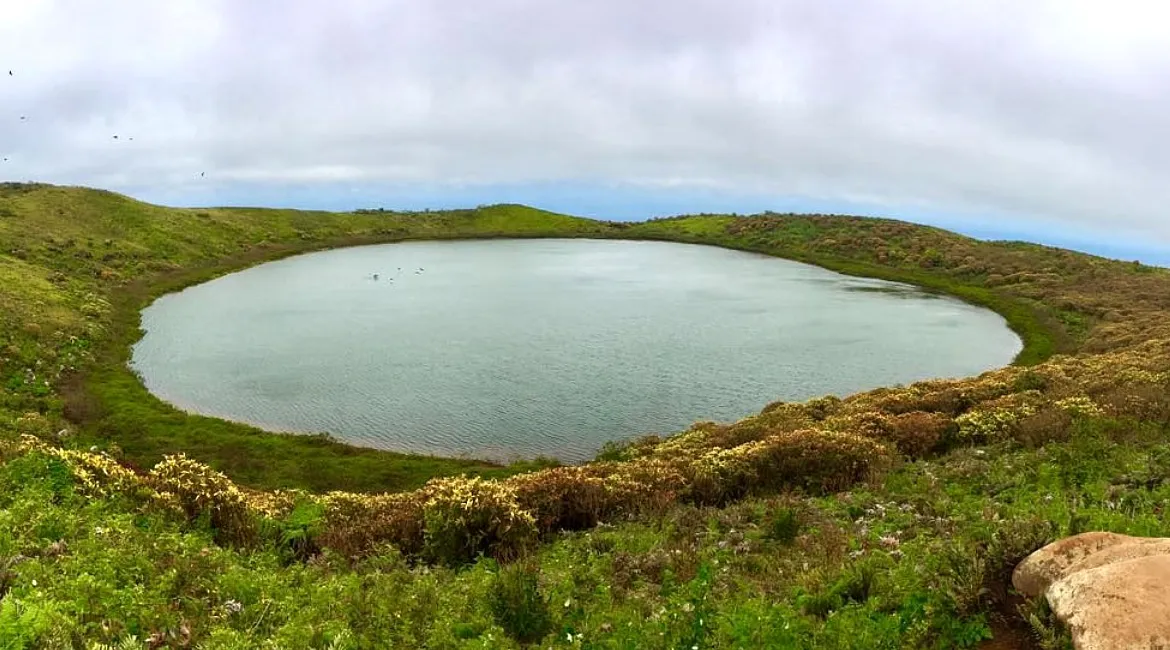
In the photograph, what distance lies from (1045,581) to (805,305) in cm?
7697

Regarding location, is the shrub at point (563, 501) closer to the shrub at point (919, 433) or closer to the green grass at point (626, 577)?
the green grass at point (626, 577)

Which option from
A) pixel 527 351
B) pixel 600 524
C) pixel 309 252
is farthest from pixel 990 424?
pixel 309 252

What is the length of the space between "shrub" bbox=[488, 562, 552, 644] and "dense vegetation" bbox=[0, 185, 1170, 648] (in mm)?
45

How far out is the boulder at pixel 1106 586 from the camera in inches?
283

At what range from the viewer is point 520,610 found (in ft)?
37.1

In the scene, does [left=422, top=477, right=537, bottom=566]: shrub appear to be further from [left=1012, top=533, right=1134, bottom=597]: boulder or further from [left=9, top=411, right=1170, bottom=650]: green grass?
[left=1012, top=533, right=1134, bottom=597]: boulder

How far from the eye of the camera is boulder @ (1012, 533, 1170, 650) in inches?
283

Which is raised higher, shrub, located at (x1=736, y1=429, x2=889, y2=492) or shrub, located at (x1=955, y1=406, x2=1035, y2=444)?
shrub, located at (x1=955, y1=406, x2=1035, y2=444)

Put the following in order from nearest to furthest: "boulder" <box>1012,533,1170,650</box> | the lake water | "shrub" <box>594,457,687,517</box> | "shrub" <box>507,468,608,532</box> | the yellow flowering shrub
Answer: "boulder" <box>1012,533,1170,650</box> → "shrub" <box>507,468,608,532</box> → "shrub" <box>594,457,687,517</box> → the yellow flowering shrub → the lake water

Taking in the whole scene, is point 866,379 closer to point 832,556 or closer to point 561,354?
point 561,354

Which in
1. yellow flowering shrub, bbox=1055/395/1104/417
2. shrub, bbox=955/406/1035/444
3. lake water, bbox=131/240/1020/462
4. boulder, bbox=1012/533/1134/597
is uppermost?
boulder, bbox=1012/533/1134/597

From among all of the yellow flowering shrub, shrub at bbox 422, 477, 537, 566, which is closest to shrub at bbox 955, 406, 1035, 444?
the yellow flowering shrub

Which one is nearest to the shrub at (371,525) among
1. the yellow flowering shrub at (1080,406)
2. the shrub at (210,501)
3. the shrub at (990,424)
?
the shrub at (210,501)

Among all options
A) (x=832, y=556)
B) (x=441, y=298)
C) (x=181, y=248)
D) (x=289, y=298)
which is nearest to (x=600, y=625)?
(x=832, y=556)
